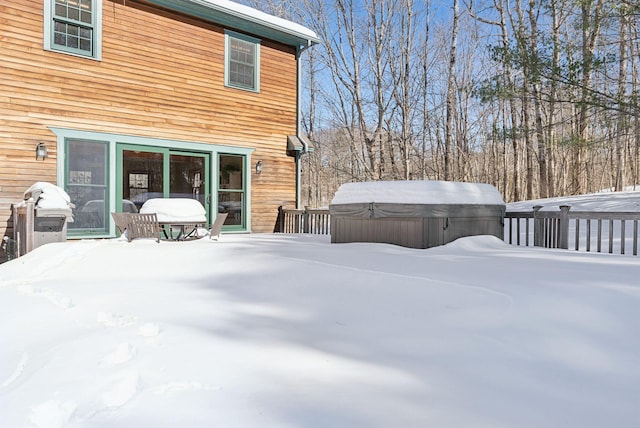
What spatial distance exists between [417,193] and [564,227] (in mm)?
2438

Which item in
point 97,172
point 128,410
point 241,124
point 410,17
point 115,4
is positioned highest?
point 410,17

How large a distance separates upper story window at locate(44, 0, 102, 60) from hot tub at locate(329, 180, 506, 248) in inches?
189

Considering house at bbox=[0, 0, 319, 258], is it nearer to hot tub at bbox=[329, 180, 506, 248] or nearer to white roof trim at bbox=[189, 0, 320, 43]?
white roof trim at bbox=[189, 0, 320, 43]

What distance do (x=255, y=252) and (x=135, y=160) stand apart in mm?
3909

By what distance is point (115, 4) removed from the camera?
764 cm

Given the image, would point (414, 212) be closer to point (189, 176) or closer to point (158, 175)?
point (189, 176)

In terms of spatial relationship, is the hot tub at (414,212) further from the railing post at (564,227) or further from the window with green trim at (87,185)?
the window with green trim at (87,185)

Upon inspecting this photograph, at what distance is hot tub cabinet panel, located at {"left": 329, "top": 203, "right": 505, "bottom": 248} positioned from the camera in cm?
595

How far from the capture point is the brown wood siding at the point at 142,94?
6723 mm

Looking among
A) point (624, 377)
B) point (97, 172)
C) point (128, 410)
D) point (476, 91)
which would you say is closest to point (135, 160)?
point (97, 172)

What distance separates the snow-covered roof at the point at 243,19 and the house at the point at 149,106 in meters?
0.02

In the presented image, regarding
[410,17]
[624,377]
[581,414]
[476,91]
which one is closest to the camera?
[581,414]

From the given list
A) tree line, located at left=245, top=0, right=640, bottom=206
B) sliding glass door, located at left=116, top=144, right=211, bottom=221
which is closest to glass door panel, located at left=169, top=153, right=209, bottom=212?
sliding glass door, located at left=116, top=144, right=211, bottom=221

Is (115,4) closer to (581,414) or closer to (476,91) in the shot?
(476,91)
